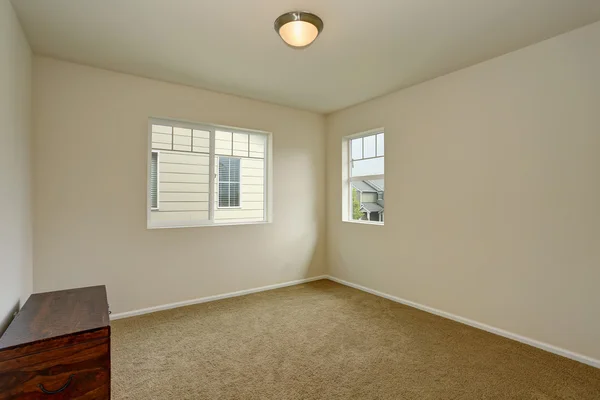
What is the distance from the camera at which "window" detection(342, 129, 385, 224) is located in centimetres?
419

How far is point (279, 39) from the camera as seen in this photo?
262 cm

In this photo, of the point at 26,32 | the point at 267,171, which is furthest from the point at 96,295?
the point at 267,171

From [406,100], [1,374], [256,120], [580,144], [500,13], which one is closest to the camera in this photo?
[1,374]

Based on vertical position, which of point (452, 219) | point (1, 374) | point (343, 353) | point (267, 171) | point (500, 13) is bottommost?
point (343, 353)

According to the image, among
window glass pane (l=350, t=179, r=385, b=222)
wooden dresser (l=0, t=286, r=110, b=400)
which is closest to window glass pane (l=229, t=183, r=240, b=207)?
window glass pane (l=350, t=179, r=385, b=222)

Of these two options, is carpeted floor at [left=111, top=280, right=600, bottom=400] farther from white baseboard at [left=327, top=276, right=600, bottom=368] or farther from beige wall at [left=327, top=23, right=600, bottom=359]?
beige wall at [left=327, top=23, right=600, bottom=359]

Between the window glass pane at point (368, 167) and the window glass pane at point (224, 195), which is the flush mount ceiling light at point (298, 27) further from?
the window glass pane at point (224, 195)

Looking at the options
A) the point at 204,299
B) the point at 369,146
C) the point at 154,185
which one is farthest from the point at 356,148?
the point at 204,299

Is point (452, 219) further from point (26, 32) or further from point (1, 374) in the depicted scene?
point (26, 32)

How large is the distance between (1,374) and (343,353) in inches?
83.2

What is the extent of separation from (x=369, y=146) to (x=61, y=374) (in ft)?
12.8

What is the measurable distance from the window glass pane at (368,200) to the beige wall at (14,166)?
367cm

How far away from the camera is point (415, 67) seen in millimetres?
3141

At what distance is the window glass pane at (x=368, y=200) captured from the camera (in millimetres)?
4188
